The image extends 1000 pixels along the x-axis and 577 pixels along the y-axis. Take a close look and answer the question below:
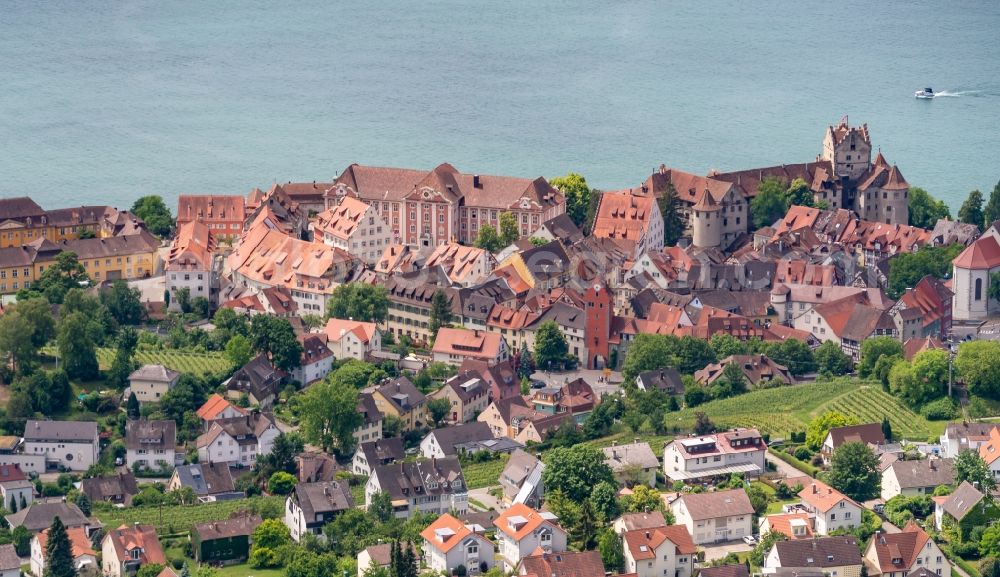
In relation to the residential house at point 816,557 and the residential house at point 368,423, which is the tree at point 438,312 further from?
the residential house at point 816,557

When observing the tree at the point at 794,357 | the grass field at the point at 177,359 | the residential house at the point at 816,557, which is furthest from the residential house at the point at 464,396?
the residential house at the point at 816,557

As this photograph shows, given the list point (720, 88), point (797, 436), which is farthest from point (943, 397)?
point (720, 88)

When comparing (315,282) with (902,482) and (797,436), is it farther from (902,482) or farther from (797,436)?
(902,482)

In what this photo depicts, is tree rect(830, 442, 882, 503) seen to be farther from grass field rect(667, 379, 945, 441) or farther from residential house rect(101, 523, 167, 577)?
residential house rect(101, 523, 167, 577)

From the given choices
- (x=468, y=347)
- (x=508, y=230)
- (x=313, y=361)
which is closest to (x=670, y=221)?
(x=508, y=230)

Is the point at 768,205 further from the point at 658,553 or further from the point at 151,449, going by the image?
the point at 658,553

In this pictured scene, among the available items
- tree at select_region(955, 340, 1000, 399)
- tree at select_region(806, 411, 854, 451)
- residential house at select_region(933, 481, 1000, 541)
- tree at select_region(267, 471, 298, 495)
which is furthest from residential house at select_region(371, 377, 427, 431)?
residential house at select_region(933, 481, 1000, 541)

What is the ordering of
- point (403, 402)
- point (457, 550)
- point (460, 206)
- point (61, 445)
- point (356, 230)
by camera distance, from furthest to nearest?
point (460, 206), point (356, 230), point (403, 402), point (61, 445), point (457, 550)
